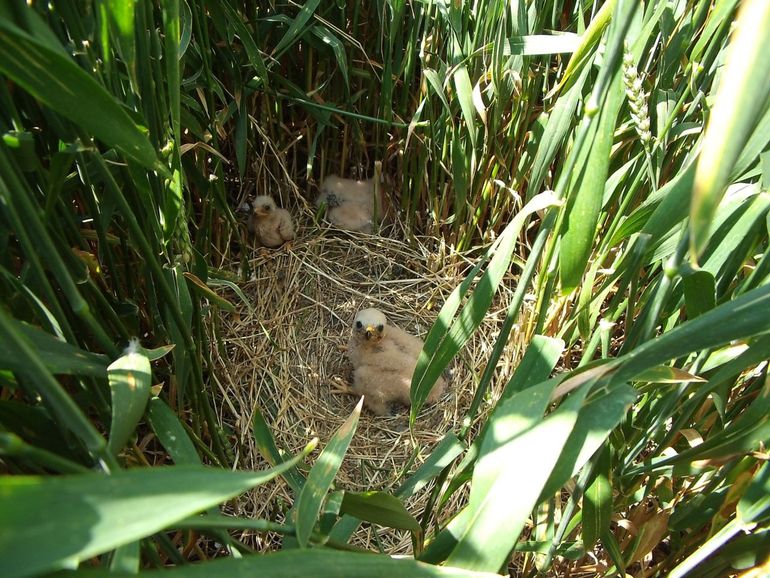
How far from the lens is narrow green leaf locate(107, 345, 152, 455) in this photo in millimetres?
608

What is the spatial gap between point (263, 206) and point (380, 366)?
52 cm

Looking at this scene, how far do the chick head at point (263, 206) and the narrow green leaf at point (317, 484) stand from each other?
3.23 feet

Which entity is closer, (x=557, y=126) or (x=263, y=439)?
(x=263, y=439)

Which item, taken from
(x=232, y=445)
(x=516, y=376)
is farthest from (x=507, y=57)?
(x=232, y=445)

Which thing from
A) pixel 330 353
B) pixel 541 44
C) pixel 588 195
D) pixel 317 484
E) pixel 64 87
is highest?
pixel 541 44

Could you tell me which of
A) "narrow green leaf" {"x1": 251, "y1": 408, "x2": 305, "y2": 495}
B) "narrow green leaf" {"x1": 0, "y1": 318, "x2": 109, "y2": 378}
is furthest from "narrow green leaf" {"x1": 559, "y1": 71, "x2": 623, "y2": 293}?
"narrow green leaf" {"x1": 0, "y1": 318, "x2": 109, "y2": 378}

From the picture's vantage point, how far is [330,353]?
1.78 meters

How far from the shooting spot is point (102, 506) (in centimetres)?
40

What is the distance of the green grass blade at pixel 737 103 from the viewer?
1.15 ft

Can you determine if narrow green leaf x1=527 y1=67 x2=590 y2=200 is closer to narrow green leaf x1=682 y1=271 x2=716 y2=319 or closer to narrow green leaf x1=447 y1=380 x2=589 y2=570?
narrow green leaf x1=682 y1=271 x2=716 y2=319

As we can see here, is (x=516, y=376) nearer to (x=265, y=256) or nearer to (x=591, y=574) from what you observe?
(x=591, y=574)

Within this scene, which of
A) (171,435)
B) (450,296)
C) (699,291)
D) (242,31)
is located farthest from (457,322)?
(242,31)

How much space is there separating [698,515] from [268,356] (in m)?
1.03

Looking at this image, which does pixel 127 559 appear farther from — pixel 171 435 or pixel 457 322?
pixel 457 322
